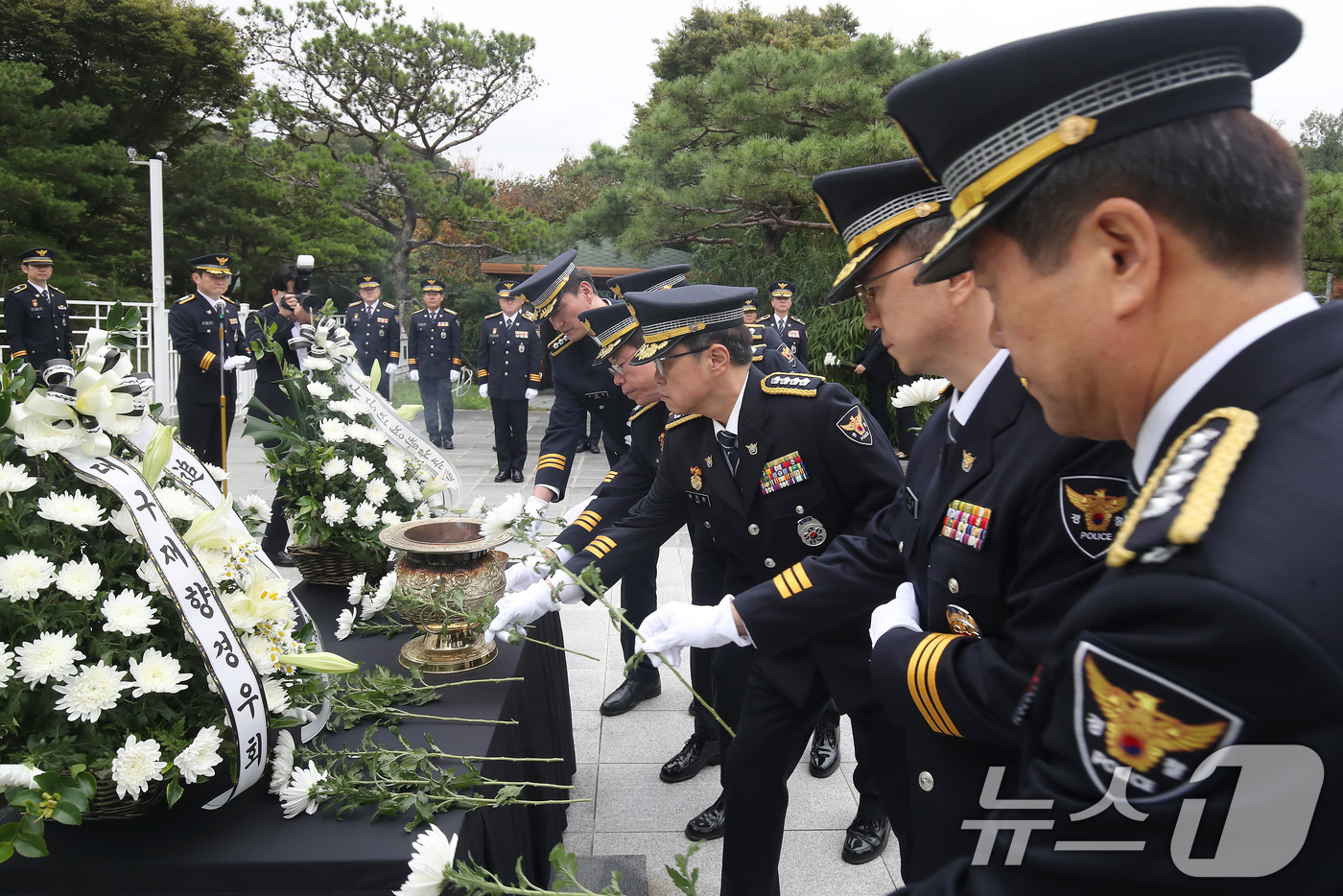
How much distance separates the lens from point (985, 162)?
3.03 feet

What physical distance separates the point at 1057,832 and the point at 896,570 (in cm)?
138

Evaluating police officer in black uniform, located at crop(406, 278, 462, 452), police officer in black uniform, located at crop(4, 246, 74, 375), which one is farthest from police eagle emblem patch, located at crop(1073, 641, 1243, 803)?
police officer in black uniform, located at crop(406, 278, 462, 452)

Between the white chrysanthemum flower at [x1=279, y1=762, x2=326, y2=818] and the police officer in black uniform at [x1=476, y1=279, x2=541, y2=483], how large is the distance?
846 centimetres

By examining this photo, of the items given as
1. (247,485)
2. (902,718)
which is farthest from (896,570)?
(247,485)

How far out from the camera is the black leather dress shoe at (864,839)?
2.92 m

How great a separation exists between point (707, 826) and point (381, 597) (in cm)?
140

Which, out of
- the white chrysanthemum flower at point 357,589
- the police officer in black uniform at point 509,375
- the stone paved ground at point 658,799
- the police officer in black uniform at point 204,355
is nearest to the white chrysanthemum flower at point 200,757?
the white chrysanthemum flower at point 357,589

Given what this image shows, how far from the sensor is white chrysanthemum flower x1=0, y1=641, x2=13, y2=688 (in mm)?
1355

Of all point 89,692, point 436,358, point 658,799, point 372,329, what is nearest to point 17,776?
point 89,692

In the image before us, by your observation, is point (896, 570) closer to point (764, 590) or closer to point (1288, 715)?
point (764, 590)

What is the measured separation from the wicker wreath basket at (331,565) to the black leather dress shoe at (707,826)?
134cm

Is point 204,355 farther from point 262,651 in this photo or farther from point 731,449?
point 262,651

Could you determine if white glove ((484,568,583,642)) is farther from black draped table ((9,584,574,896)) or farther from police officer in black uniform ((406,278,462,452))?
police officer in black uniform ((406,278,462,452))

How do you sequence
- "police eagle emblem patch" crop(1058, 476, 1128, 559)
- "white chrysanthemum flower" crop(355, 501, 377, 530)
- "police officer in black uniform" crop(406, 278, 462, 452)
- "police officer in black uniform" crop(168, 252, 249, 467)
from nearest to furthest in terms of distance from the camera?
"police eagle emblem patch" crop(1058, 476, 1128, 559)
"white chrysanthemum flower" crop(355, 501, 377, 530)
"police officer in black uniform" crop(168, 252, 249, 467)
"police officer in black uniform" crop(406, 278, 462, 452)
